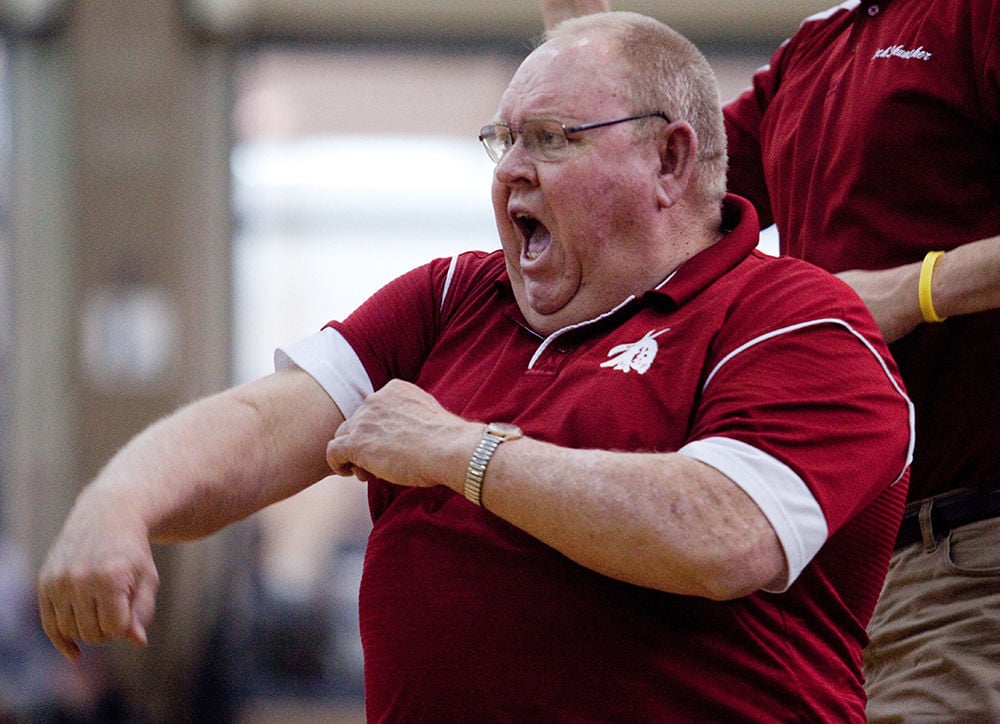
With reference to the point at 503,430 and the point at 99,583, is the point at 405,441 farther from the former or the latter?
the point at 99,583

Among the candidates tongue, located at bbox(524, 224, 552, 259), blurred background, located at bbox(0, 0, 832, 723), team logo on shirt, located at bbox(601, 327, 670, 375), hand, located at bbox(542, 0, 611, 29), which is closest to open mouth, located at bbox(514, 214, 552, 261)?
tongue, located at bbox(524, 224, 552, 259)

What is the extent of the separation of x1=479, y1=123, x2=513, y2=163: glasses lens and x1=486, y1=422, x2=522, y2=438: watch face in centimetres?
51

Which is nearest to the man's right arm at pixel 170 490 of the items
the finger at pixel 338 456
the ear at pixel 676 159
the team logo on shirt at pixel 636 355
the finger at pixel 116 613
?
the finger at pixel 116 613

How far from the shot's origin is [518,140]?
6.37ft

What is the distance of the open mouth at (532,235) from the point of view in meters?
1.93

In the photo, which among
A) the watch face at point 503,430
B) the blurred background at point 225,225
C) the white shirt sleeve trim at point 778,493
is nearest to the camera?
the white shirt sleeve trim at point 778,493

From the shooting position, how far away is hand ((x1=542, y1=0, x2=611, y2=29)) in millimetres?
2408

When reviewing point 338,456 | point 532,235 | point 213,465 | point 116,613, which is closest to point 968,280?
point 532,235

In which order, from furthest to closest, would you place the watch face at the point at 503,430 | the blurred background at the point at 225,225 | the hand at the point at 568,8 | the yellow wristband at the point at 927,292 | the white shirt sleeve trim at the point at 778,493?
1. the blurred background at the point at 225,225
2. the hand at the point at 568,8
3. the yellow wristband at the point at 927,292
4. the watch face at the point at 503,430
5. the white shirt sleeve trim at the point at 778,493

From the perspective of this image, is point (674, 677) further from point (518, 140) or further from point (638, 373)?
point (518, 140)

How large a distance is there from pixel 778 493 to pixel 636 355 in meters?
0.31

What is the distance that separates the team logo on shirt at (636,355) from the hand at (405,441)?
22cm

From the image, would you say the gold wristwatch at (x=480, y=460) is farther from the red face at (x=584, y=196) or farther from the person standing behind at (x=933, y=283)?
Result: the person standing behind at (x=933, y=283)

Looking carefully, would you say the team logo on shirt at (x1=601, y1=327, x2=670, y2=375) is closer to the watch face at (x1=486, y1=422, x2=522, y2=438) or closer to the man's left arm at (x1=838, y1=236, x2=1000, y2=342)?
the watch face at (x1=486, y1=422, x2=522, y2=438)
